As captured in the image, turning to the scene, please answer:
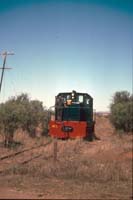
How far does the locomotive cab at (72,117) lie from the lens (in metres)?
25.4

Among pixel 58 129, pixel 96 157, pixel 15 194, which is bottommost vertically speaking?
pixel 15 194

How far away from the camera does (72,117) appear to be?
2642 cm

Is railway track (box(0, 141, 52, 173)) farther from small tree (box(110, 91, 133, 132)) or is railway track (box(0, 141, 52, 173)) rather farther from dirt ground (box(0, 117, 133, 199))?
small tree (box(110, 91, 133, 132))

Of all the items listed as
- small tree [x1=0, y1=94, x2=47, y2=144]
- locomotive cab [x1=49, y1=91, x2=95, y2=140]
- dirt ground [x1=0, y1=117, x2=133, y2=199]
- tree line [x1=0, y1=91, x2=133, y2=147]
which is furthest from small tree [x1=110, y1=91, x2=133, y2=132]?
dirt ground [x1=0, y1=117, x2=133, y2=199]

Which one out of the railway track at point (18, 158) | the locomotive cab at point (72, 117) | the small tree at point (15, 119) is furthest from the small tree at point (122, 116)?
the railway track at point (18, 158)

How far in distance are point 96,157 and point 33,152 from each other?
493 cm

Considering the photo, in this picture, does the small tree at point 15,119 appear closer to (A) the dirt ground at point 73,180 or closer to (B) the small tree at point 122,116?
(B) the small tree at point 122,116

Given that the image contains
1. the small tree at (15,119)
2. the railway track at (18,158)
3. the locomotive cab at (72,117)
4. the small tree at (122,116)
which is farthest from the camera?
the small tree at (122,116)

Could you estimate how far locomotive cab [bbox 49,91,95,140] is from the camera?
25438 mm

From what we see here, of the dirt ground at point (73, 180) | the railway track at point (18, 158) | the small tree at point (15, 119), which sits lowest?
the dirt ground at point (73, 180)

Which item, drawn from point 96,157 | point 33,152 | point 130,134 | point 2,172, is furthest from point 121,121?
point 2,172

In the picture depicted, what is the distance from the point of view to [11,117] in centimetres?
2748

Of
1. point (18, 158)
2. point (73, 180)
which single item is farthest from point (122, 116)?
point (73, 180)

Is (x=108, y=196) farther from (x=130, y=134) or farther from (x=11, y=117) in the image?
(x=130, y=134)
